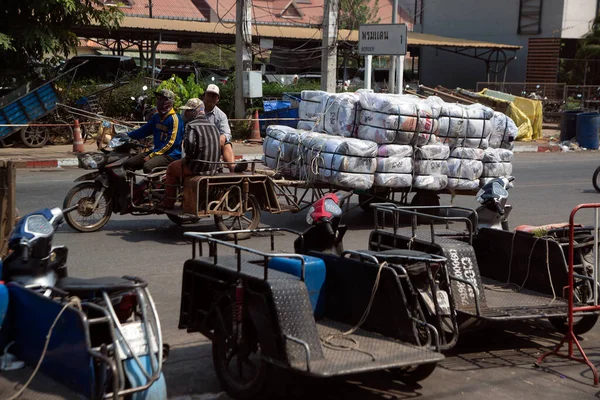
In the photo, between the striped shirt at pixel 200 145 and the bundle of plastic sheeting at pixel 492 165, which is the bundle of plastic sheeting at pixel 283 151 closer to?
the striped shirt at pixel 200 145

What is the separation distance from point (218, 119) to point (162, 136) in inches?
43.8

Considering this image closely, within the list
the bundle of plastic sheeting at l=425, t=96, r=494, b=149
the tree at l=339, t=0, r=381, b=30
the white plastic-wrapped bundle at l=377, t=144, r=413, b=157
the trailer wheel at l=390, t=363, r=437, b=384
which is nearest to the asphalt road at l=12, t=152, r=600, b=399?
the trailer wheel at l=390, t=363, r=437, b=384

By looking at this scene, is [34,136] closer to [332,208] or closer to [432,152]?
[432,152]

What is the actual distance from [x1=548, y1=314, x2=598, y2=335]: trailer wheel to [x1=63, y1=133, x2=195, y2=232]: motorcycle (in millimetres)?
5243

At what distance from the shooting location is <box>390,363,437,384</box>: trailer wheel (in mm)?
5203

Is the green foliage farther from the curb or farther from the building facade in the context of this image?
the building facade

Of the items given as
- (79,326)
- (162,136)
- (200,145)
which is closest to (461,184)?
(200,145)

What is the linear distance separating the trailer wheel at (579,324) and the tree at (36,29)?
14456 millimetres

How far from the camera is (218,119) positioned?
1104 centimetres

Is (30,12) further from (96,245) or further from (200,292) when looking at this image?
(200,292)

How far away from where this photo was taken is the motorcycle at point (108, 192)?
9.77 m

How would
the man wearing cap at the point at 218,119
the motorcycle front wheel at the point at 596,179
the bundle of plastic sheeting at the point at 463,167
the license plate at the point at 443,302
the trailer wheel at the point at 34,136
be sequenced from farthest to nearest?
the trailer wheel at the point at 34,136, the motorcycle front wheel at the point at 596,179, the bundle of plastic sheeting at the point at 463,167, the man wearing cap at the point at 218,119, the license plate at the point at 443,302

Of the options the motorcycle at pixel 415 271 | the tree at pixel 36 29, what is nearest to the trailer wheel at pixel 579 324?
the motorcycle at pixel 415 271

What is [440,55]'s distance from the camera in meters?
41.0
